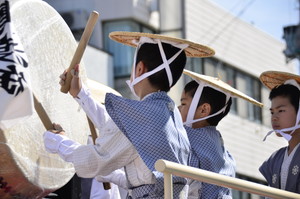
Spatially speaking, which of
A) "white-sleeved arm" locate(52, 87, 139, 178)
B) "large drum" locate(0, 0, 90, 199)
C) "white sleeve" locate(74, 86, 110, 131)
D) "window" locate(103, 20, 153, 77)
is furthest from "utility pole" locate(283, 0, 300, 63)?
"white-sleeved arm" locate(52, 87, 139, 178)

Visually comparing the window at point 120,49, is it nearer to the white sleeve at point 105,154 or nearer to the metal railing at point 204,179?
the white sleeve at point 105,154

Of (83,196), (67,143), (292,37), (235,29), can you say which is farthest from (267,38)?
(67,143)

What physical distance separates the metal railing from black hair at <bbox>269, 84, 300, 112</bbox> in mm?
778

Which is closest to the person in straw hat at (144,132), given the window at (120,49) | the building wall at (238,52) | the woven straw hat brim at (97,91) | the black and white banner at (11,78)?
the black and white banner at (11,78)

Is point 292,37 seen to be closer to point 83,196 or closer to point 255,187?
point 83,196

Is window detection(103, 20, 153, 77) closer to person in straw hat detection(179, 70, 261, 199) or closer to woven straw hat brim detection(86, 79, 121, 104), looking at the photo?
woven straw hat brim detection(86, 79, 121, 104)

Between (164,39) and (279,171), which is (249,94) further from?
(164,39)

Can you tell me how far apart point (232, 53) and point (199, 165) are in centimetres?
1656

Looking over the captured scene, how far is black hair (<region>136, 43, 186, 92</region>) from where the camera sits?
12.4 feet

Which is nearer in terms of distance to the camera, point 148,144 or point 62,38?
point 148,144

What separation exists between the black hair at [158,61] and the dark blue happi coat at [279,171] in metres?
0.85

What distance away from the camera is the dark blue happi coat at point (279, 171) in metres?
4.20

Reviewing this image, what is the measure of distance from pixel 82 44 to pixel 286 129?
1260 mm

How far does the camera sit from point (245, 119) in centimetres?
2083
